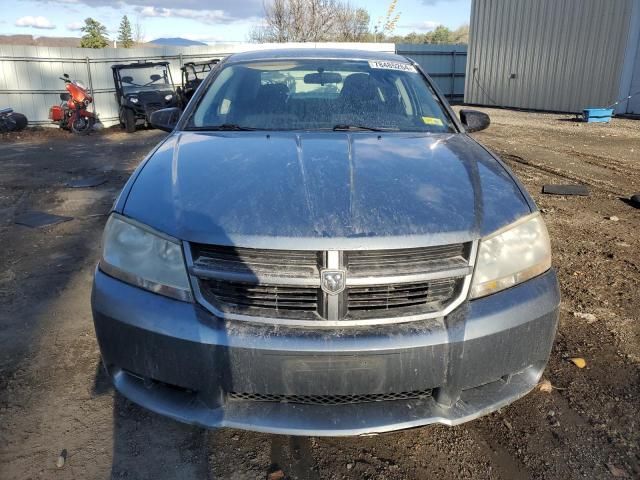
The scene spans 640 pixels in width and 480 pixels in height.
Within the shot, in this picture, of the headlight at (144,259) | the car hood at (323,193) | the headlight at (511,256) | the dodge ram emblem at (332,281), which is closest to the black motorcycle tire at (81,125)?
the car hood at (323,193)

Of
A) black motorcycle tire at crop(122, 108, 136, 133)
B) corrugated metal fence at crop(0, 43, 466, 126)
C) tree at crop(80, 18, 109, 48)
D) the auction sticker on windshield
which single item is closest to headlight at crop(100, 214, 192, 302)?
the auction sticker on windshield

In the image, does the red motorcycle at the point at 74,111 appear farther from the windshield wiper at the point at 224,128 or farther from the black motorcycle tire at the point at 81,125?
the windshield wiper at the point at 224,128

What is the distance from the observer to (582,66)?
16.7 m

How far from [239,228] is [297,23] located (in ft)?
103

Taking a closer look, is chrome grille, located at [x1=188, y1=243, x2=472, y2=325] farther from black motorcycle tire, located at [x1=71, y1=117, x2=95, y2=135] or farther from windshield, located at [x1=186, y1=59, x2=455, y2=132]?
black motorcycle tire, located at [x1=71, y1=117, x2=95, y2=135]

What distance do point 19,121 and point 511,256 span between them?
15.0 m

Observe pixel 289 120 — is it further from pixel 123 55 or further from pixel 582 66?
pixel 582 66

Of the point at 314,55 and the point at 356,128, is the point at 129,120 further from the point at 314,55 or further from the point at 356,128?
the point at 356,128

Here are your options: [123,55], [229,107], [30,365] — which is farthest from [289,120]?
[123,55]

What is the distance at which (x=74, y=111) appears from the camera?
13.7m

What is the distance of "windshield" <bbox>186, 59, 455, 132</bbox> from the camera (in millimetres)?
3023

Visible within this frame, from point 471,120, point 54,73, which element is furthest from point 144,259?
point 54,73

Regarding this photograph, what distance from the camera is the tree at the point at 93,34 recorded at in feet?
103

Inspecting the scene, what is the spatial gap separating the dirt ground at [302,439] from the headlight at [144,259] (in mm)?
756
